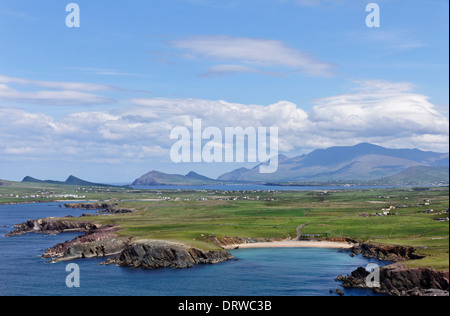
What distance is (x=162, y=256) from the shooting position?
388 ft

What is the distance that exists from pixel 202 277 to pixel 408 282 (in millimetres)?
43093

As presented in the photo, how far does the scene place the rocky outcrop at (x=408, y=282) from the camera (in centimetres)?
8100

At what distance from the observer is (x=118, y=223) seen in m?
190

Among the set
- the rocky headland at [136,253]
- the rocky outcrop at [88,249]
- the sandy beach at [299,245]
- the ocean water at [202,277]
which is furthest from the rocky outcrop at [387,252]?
the rocky outcrop at [88,249]

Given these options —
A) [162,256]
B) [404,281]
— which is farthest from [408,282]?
[162,256]

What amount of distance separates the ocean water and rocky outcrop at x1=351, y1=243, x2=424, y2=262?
123 inches

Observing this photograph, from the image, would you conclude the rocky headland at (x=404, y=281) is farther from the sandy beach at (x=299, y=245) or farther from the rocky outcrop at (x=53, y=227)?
the rocky outcrop at (x=53, y=227)

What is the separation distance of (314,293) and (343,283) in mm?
9603

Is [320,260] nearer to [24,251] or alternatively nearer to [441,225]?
[441,225]

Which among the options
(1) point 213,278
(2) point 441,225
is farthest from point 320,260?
(2) point 441,225

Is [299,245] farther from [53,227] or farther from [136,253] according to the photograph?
[53,227]

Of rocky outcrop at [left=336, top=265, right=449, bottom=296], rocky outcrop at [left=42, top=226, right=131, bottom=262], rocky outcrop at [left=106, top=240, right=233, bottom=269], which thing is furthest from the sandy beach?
rocky outcrop at [left=336, top=265, right=449, bottom=296]

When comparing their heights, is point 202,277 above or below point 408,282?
below

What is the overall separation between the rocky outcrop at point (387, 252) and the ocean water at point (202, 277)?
3.11 meters
